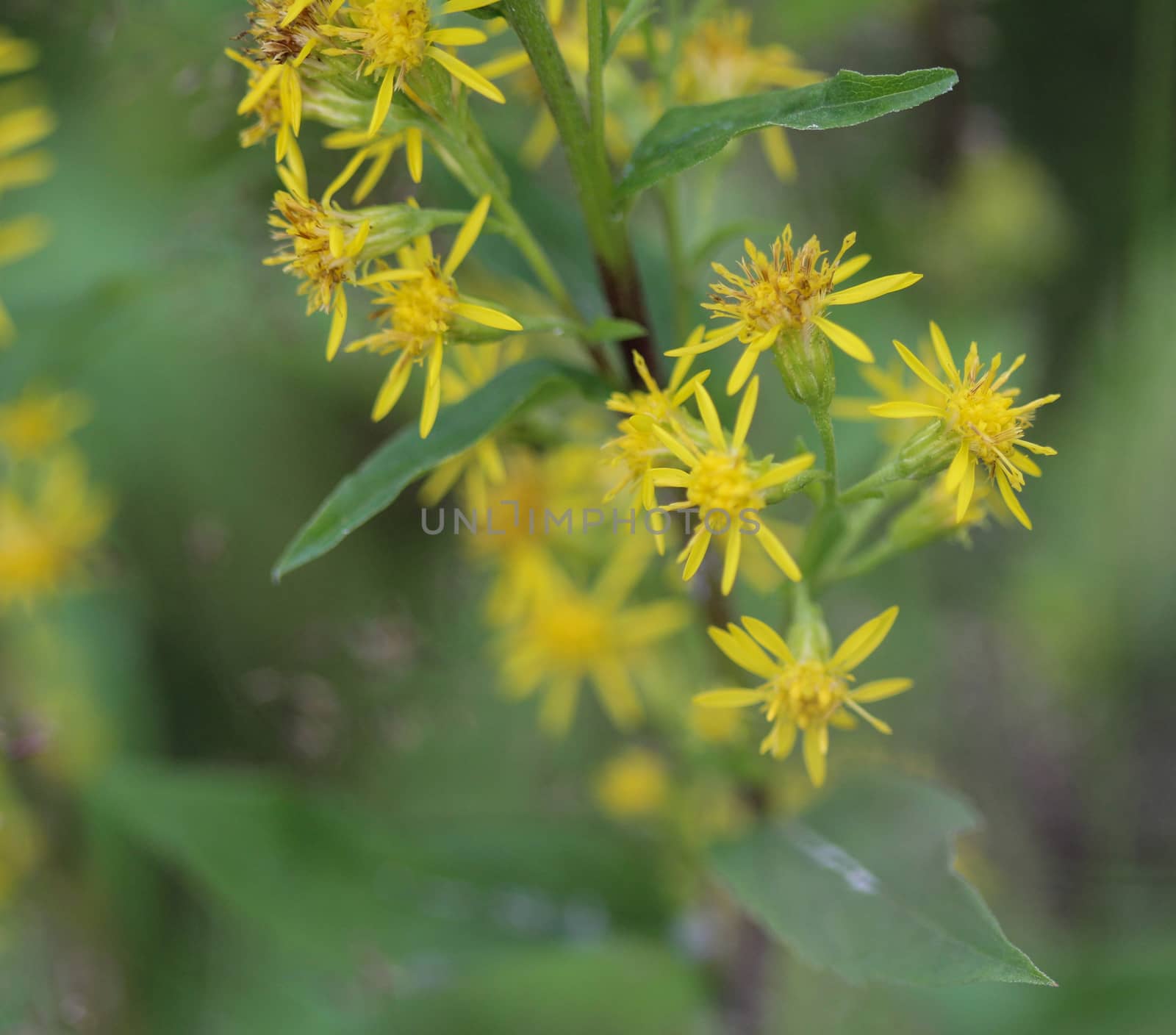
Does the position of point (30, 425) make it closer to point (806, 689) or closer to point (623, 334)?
point (623, 334)

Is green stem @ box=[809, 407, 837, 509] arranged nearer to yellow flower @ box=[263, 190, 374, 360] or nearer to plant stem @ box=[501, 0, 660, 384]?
plant stem @ box=[501, 0, 660, 384]

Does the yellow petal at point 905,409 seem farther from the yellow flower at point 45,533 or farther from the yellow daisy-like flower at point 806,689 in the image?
the yellow flower at point 45,533

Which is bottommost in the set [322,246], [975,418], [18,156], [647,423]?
[975,418]

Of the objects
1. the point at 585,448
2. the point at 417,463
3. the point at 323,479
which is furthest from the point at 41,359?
the point at 417,463

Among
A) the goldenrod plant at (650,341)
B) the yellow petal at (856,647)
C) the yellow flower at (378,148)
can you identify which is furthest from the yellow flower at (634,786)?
the yellow flower at (378,148)

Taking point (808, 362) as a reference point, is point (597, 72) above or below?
above

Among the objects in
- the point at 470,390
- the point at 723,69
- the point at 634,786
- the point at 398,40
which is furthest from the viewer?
the point at 634,786

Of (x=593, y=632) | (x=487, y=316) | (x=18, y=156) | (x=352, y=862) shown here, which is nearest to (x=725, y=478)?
(x=487, y=316)
